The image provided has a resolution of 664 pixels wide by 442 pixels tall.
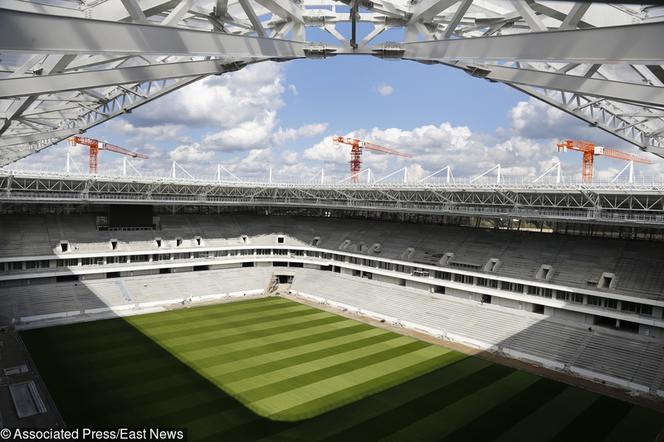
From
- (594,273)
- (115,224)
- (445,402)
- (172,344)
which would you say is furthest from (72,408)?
(594,273)

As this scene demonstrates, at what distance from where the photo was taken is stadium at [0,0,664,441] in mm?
8219

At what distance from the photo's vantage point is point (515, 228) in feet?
149

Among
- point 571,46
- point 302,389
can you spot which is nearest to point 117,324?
point 302,389

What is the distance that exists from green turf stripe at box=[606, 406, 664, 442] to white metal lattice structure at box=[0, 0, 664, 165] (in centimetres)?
1599

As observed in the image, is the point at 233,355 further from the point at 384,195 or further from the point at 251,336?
the point at 384,195

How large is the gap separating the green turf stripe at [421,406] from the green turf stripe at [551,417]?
3.45 meters

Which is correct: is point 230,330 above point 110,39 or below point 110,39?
below

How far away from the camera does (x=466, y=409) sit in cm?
2438

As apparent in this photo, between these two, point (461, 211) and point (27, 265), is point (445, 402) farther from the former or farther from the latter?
point (27, 265)

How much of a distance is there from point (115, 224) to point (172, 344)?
22.2 metres

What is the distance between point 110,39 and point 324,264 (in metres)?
46.9

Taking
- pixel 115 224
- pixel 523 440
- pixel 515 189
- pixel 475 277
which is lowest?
pixel 523 440

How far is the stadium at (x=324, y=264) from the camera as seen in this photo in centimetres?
822

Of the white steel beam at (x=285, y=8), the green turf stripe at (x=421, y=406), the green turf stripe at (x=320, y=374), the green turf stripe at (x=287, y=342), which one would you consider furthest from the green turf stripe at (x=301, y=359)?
the white steel beam at (x=285, y=8)
